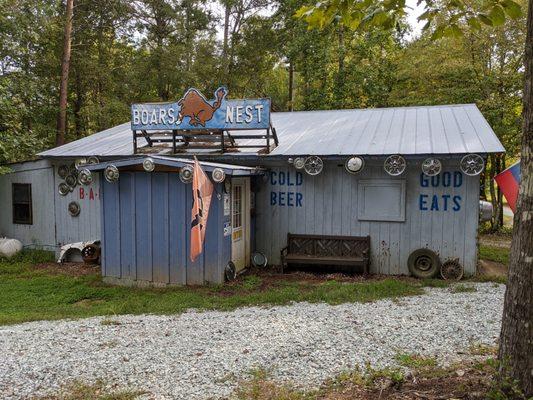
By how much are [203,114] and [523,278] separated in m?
8.07

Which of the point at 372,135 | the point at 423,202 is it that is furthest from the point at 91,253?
the point at 423,202

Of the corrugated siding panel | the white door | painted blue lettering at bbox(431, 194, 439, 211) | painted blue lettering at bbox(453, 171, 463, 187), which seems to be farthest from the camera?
the corrugated siding panel

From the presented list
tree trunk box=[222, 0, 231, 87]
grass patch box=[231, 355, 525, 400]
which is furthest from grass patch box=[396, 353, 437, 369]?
tree trunk box=[222, 0, 231, 87]

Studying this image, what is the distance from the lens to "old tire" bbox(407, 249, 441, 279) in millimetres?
8742

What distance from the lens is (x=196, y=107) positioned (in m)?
10.0

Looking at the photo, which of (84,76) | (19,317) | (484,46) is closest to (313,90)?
(484,46)

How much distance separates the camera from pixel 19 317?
663 cm

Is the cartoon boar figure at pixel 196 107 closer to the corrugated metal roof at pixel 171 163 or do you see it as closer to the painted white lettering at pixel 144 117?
the painted white lettering at pixel 144 117

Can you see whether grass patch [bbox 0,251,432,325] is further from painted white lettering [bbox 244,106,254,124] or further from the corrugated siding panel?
painted white lettering [bbox 244,106,254,124]

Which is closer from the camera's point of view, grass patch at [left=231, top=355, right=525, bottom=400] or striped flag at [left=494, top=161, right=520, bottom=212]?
grass patch at [left=231, top=355, right=525, bottom=400]

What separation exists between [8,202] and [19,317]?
6.71 m

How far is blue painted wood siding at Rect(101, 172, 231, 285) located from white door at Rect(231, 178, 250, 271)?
42 centimetres

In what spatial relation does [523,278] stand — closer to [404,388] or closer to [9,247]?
[404,388]

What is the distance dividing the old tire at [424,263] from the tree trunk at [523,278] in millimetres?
5871
